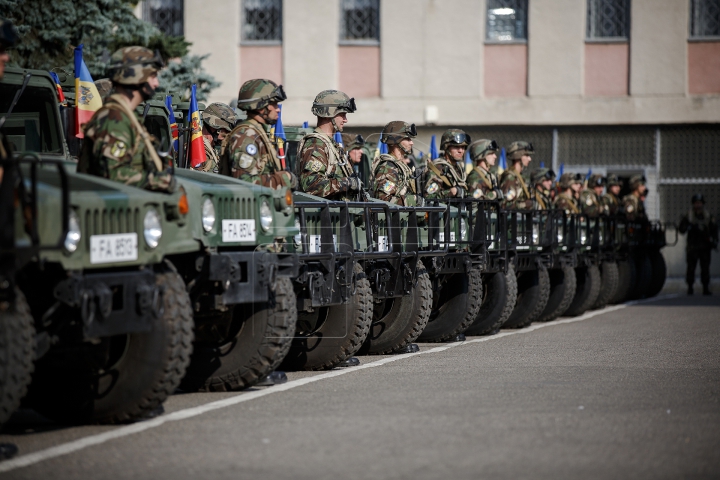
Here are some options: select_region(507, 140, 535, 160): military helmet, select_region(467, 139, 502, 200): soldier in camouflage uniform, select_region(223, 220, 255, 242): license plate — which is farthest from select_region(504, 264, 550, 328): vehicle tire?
select_region(223, 220, 255, 242): license plate

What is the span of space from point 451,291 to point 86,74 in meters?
4.55

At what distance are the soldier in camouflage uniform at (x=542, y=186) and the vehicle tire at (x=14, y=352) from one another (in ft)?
47.0

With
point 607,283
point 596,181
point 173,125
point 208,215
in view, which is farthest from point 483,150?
point 208,215

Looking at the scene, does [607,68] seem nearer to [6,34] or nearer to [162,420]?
[162,420]

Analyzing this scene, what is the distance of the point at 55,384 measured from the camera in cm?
831

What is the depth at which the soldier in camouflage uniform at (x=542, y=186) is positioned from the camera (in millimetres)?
21078

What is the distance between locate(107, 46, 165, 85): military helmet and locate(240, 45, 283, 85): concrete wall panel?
22438mm

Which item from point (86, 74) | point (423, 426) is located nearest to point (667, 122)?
point (86, 74)

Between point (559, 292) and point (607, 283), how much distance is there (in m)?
3.65

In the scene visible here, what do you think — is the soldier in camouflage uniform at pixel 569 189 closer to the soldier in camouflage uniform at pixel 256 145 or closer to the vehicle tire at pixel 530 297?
the vehicle tire at pixel 530 297

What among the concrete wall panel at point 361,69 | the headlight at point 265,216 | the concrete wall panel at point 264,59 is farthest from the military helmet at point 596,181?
the headlight at point 265,216

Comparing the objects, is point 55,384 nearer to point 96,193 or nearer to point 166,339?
point 166,339

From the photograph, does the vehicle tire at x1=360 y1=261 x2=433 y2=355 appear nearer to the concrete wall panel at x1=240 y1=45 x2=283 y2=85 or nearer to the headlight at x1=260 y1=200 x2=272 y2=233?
the headlight at x1=260 y1=200 x2=272 y2=233

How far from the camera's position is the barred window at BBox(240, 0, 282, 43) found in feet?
103
